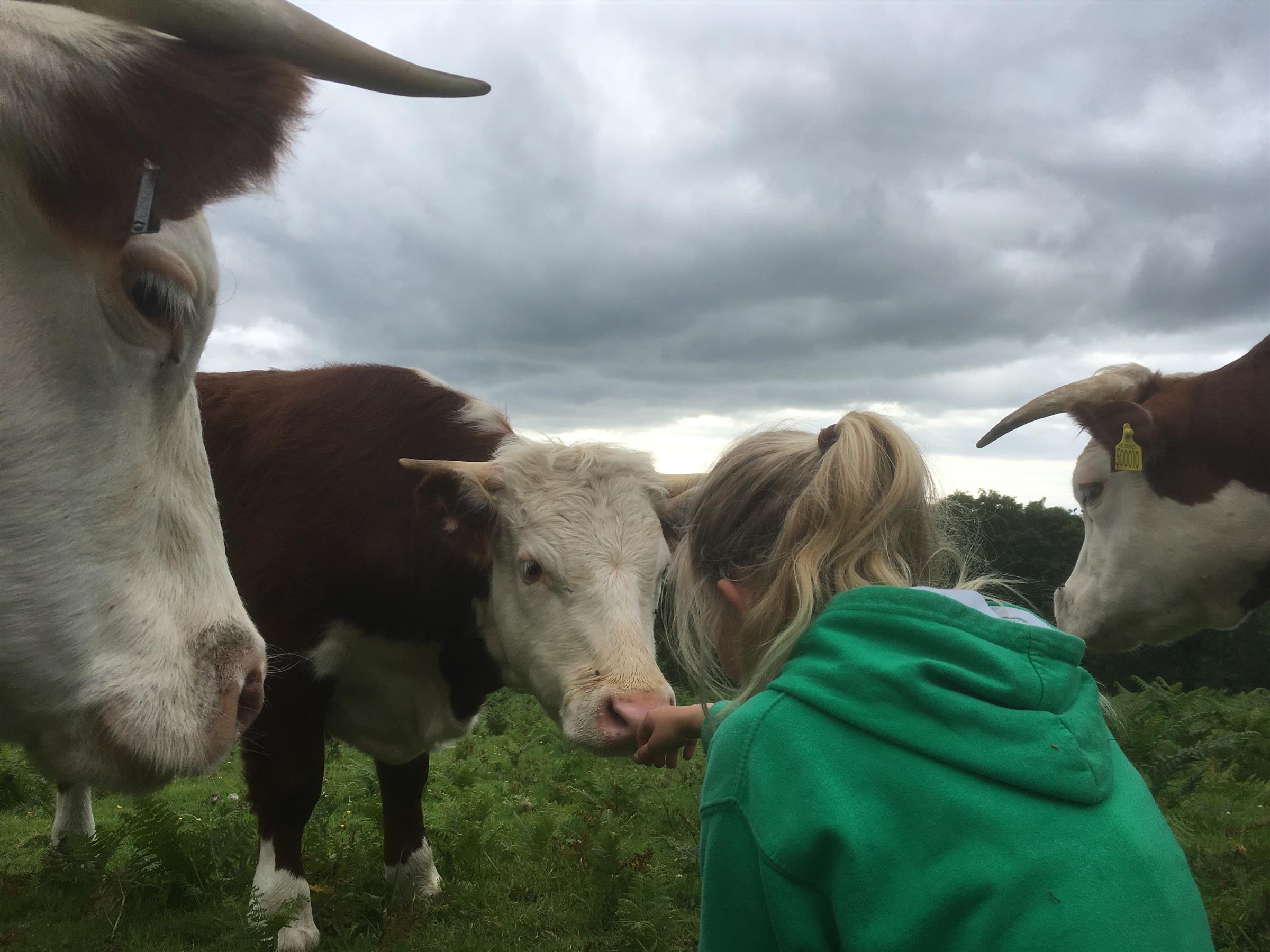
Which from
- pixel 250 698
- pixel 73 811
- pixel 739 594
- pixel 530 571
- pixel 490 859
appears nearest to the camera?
pixel 739 594

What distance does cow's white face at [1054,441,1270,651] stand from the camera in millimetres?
5551

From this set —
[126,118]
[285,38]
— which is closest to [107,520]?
[126,118]

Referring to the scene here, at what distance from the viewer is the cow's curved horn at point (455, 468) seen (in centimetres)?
465

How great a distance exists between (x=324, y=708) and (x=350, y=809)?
8.17 feet

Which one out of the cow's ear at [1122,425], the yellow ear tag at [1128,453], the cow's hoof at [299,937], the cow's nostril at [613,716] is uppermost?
the cow's ear at [1122,425]

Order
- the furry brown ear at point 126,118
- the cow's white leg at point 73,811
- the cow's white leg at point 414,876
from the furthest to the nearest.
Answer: the cow's white leg at point 73,811, the cow's white leg at point 414,876, the furry brown ear at point 126,118

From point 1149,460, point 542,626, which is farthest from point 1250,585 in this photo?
point 542,626

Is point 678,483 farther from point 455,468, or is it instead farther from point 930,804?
point 930,804

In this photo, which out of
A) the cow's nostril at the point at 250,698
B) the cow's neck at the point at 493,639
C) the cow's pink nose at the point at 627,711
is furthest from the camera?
the cow's neck at the point at 493,639

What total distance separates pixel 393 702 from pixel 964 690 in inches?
160

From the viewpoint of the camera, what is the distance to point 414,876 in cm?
503

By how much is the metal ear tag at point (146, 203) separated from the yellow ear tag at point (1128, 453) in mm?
5478

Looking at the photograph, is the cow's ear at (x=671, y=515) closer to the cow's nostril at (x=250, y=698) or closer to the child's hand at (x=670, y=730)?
the child's hand at (x=670, y=730)

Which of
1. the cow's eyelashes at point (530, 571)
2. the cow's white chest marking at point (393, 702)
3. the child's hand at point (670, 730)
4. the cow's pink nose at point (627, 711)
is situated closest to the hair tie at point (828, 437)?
the child's hand at point (670, 730)
